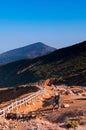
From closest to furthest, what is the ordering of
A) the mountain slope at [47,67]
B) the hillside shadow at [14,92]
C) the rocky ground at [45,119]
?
1. the rocky ground at [45,119]
2. the hillside shadow at [14,92]
3. the mountain slope at [47,67]

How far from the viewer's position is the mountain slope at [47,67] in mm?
123012

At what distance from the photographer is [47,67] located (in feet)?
456

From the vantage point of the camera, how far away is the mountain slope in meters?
123

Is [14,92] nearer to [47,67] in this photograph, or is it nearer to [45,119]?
[45,119]

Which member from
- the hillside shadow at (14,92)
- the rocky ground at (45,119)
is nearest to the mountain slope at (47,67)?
the hillside shadow at (14,92)

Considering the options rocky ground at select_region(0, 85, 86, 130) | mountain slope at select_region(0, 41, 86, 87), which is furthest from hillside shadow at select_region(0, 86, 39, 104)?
mountain slope at select_region(0, 41, 86, 87)

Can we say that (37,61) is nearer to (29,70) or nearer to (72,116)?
(29,70)

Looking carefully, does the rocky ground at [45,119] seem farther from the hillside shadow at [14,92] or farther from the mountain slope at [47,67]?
the mountain slope at [47,67]

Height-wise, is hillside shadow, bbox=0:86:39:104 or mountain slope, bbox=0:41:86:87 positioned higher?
mountain slope, bbox=0:41:86:87

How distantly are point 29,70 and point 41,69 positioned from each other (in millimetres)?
8155

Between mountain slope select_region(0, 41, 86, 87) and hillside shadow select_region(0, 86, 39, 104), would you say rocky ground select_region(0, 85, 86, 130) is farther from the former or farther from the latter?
mountain slope select_region(0, 41, 86, 87)

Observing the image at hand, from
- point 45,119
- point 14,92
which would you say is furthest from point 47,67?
point 45,119

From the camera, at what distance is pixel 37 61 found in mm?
158000

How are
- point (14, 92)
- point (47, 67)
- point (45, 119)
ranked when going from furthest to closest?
point (47, 67) → point (14, 92) → point (45, 119)
